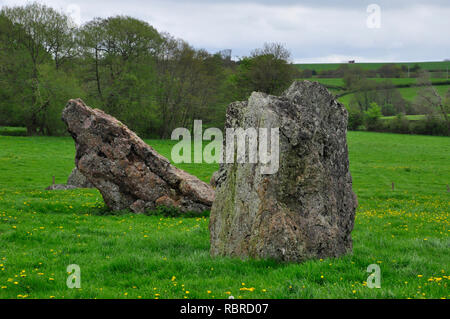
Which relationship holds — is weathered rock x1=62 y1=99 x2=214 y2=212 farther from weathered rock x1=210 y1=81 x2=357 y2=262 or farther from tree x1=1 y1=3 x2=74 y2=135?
tree x1=1 y1=3 x2=74 y2=135

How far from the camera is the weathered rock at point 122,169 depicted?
17891 mm

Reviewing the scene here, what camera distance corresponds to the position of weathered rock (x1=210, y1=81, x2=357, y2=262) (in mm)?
9562

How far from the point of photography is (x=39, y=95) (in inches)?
2240

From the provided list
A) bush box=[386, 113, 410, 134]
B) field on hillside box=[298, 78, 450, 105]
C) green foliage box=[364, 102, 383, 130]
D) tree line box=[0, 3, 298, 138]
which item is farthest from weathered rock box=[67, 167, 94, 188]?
field on hillside box=[298, 78, 450, 105]

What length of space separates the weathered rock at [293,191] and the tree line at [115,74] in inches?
1878

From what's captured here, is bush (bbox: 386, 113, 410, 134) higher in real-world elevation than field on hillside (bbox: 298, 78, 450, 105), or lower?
lower

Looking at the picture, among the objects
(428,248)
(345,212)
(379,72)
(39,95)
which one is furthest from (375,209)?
(379,72)

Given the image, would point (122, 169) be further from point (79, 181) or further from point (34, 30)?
point (34, 30)

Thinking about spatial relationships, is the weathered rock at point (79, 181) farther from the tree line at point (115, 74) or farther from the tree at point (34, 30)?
the tree at point (34, 30)

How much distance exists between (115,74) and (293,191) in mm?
59807

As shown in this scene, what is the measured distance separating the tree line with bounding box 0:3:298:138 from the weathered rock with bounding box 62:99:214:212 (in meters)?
41.0

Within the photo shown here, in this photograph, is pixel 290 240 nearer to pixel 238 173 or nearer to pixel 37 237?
pixel 238 173

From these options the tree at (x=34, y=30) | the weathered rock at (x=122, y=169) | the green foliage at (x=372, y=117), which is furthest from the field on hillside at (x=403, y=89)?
the weathered rock at (x=122, y=169)

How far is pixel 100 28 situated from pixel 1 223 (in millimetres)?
53716
